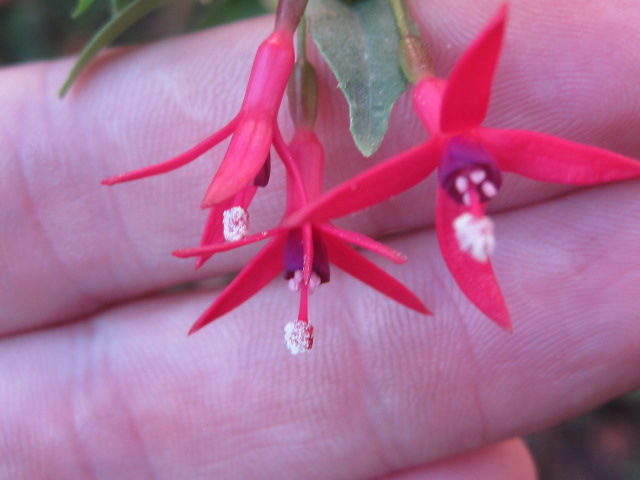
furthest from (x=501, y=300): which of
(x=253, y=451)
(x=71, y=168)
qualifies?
(x=71, y=168)

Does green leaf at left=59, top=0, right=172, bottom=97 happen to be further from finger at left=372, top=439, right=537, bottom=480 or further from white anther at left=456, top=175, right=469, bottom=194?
finger at left=372, top=439, right=537, bottom=480

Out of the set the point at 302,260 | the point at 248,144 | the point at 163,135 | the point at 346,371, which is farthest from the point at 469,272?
the point at 163,135

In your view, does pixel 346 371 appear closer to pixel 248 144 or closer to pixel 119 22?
pixel 248 144

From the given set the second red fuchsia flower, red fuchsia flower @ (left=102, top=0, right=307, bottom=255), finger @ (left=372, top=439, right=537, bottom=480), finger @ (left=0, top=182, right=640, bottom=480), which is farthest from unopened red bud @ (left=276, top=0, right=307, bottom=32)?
finger @ (left=372, top=439, right=537, bottom=480)

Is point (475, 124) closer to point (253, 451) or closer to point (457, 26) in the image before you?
point (457, 26)

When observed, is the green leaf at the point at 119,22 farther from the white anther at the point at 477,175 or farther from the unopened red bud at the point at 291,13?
the white anther at the point at 477,175

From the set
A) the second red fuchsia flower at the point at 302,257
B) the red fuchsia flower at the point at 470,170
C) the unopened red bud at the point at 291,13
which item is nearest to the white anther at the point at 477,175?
the red fuchsia flower at the point at 470,170
